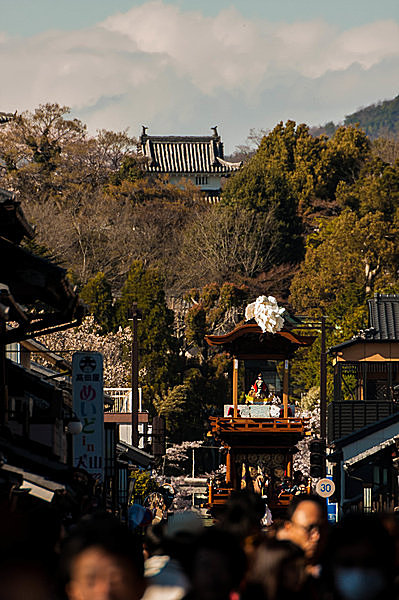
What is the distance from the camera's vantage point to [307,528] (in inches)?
263

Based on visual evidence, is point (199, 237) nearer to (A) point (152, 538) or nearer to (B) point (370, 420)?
(B) point (370, 420)

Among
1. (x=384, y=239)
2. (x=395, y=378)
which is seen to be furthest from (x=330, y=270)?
(x=395, y=378)

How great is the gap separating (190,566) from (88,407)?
1227 cm

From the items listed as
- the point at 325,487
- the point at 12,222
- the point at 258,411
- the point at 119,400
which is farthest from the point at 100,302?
the point at 12,222

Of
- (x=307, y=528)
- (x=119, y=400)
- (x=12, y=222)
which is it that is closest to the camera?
(x=307, y=528)

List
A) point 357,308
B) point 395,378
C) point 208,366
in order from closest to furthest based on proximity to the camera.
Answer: point 395,378 → point 357,308 → point 208,366

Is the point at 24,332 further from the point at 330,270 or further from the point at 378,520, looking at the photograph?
the point at 330,270

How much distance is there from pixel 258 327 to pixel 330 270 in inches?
1332

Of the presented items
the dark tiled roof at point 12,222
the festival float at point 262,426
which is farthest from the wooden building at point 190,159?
the dark tiled roof at point 12,222

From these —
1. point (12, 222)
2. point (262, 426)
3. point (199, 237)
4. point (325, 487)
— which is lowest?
point (325, 487)

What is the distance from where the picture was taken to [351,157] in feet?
244

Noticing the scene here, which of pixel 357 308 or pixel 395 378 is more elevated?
pixel 357 308

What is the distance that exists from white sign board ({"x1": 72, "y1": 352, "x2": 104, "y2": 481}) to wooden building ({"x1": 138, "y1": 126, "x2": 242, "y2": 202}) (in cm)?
6629

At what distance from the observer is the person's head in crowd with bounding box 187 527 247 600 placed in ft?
15.4
